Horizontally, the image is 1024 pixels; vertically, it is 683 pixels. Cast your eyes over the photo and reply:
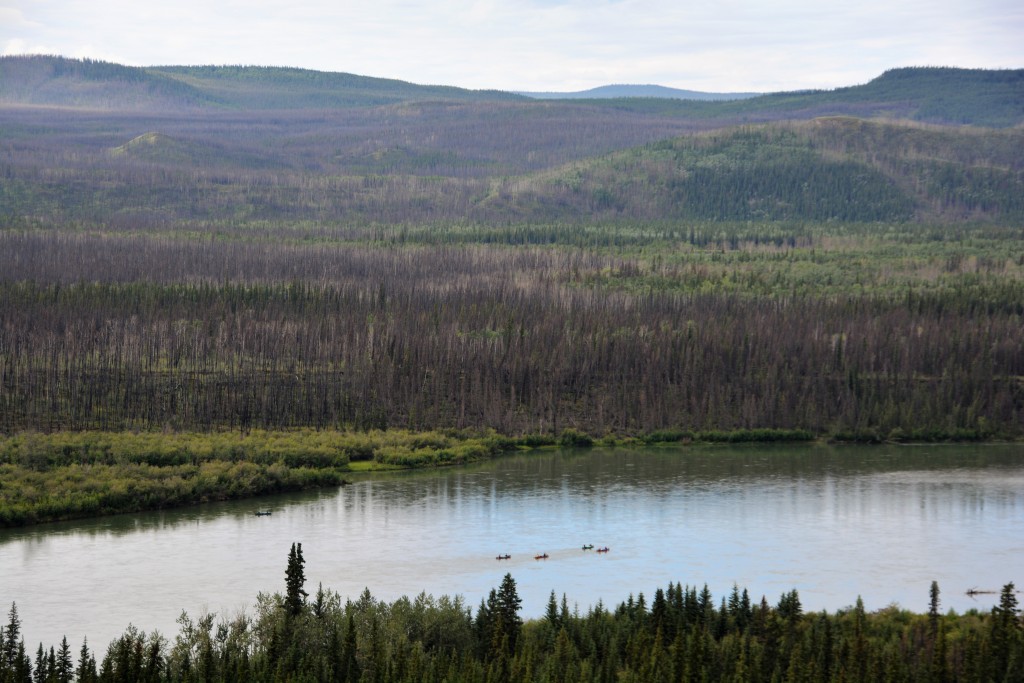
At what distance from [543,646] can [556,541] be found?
19346mm

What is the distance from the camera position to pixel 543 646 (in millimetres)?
52594

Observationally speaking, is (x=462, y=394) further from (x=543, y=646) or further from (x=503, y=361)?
(x=543, y=646)

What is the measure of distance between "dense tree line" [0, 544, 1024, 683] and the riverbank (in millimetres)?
21472

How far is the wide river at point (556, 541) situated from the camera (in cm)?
6200

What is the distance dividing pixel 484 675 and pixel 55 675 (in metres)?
14.3

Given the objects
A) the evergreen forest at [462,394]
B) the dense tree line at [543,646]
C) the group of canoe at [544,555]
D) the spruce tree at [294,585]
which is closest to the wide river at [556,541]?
the group of canoe at [544,555]

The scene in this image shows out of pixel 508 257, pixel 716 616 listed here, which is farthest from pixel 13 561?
pixel 508 257

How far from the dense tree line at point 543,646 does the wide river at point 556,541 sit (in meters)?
5.18

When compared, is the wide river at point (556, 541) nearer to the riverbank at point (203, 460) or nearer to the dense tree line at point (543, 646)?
the riverbank at point (203, 460)

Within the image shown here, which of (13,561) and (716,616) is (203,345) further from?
(716,616)

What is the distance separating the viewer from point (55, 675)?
47.5 m

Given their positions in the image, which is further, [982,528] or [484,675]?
[982,528]

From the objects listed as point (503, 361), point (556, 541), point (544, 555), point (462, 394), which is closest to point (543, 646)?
point (544, 555)

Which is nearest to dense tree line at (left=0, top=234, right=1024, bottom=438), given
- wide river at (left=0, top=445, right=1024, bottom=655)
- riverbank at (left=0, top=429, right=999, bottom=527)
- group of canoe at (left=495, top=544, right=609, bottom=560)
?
riverbank at (left=0, top=429, right=999, bottom=527)
